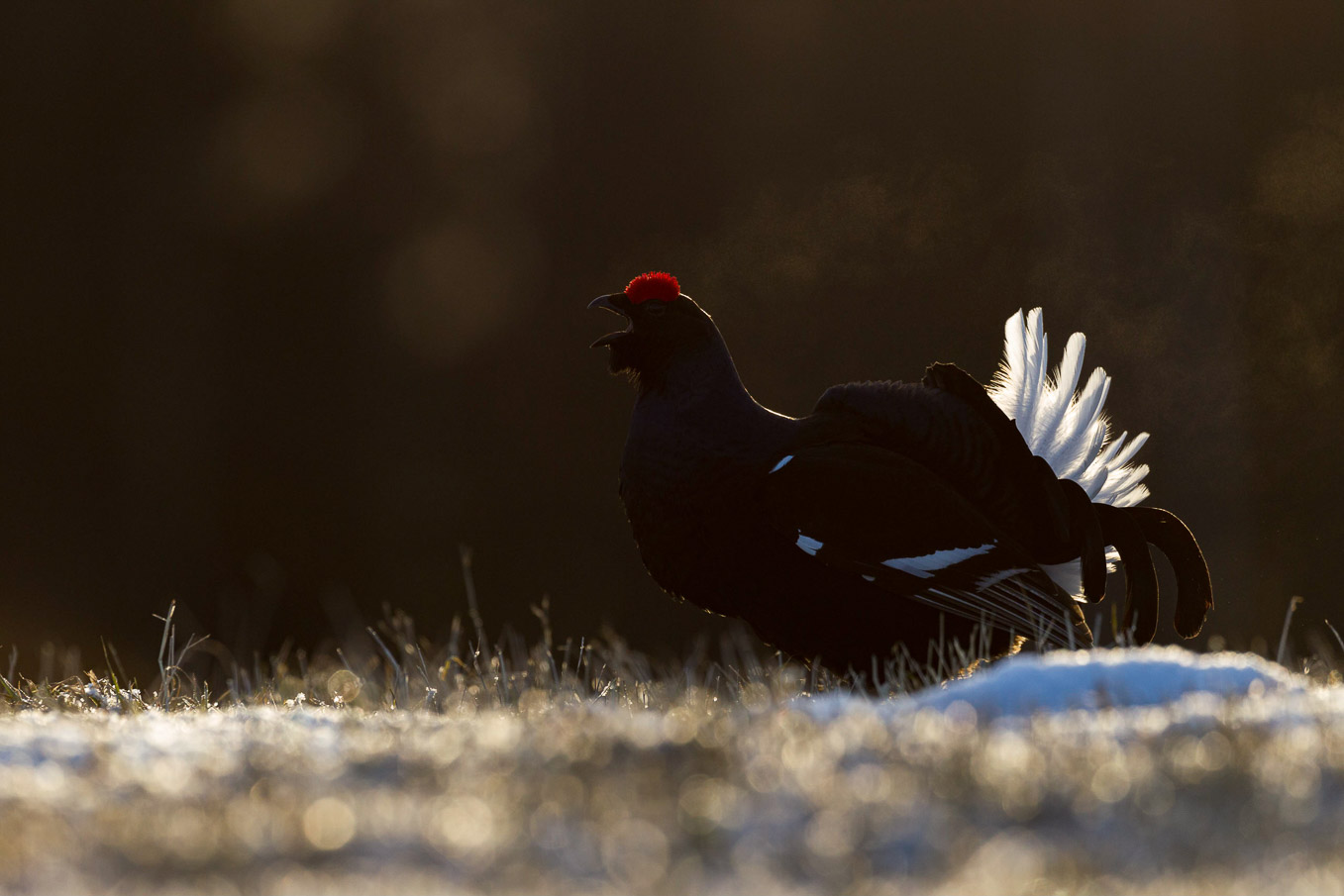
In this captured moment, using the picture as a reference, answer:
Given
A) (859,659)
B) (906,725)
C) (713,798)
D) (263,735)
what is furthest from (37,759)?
(859,659)

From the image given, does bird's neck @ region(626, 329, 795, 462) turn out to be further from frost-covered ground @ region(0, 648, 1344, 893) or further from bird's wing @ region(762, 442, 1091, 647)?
frost-covered ground @ region(0, 648, 1344, 893)

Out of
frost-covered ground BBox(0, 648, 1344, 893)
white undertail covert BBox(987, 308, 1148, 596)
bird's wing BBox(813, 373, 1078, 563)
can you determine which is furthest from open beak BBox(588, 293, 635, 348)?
frost-covered ground BBox(0, 648, 1344, 893)

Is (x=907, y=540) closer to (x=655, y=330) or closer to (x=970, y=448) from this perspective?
(x=970, y=448)

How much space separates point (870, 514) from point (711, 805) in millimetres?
2585

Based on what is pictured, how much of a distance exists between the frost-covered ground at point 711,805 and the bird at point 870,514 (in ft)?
5.20

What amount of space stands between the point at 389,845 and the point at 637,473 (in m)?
2.76

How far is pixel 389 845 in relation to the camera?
1.60 metres

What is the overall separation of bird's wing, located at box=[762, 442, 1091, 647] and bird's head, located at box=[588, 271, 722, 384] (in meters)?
0.56

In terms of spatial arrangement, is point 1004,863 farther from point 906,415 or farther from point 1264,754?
point 906,415

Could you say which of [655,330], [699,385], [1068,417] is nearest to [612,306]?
[655,330]

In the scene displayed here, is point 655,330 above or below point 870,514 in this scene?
above

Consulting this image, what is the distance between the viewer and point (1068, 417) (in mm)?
5027

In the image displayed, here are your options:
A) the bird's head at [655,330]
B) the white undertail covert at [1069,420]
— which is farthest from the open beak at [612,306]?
the white undertail covert at [1069,420]

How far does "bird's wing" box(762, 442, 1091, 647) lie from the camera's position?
A: 13.7 feet
